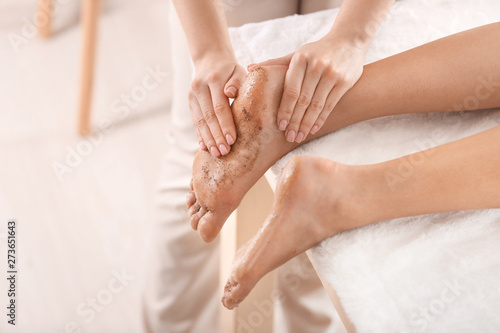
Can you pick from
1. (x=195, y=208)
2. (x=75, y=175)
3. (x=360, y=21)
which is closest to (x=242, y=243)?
(x=195, y=208)

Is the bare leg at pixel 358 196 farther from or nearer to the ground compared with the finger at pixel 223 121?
nearer to the ground

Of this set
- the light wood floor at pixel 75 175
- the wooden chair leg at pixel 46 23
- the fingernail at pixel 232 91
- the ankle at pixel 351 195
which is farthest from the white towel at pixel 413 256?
the wooden chair leg at pixel 46 23

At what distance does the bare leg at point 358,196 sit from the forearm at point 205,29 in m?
0.31

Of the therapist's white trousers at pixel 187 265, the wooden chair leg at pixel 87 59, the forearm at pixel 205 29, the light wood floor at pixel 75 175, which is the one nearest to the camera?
the forearm at pixel 205 29

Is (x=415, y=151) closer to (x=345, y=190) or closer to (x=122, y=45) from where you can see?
(x=345, y=190)

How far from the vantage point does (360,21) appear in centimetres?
86

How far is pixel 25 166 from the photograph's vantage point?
1.70m

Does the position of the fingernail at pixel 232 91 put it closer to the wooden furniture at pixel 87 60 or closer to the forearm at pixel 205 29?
the forearm at pixel 205 29

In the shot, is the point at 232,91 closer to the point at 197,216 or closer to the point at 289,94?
the point at 289,94

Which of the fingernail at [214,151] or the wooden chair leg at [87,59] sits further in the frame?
the wooden chair leg at [87,59]

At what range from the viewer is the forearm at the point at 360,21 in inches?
33.1

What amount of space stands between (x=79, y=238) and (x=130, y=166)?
0.32m

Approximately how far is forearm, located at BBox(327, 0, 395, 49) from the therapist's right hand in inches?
6.9

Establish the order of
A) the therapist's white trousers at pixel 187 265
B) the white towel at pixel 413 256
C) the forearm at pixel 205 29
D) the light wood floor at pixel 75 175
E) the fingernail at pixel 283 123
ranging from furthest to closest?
the light wood floor at pixel 75 175
the therapist's white trousers at pixel 187 265
the forearm at pixel 205 29
the fingernail at pixel 283 123
the white towel at pixel 413 256
